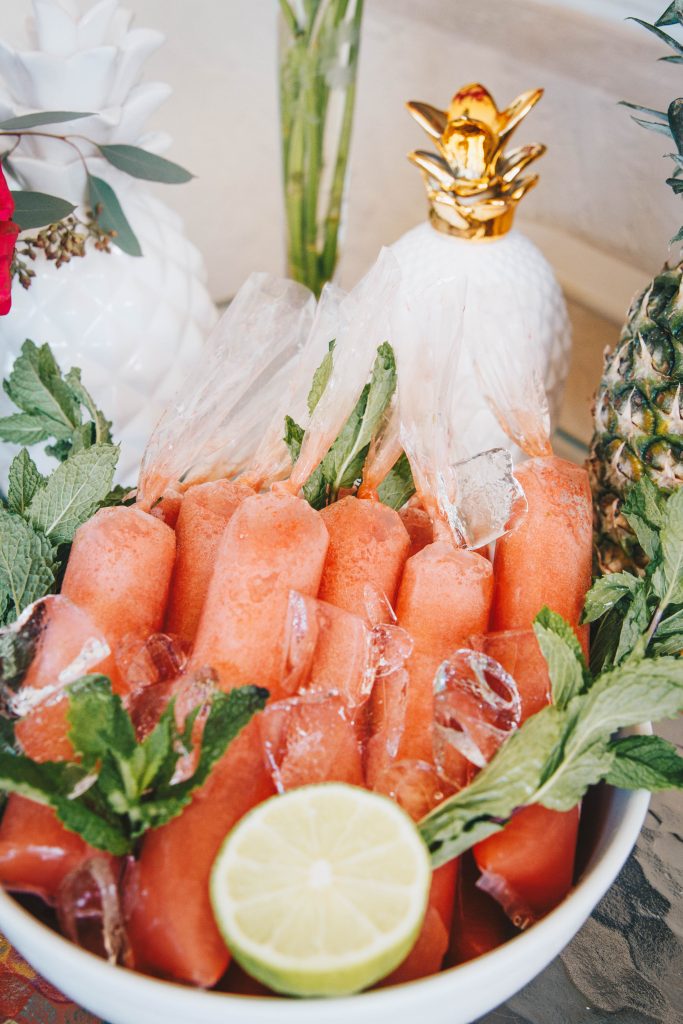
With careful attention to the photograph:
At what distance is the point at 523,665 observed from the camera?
511 mm

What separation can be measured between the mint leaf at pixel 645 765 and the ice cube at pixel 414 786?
0.29 feet

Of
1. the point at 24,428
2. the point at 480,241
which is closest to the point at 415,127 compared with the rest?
the point at 480,241

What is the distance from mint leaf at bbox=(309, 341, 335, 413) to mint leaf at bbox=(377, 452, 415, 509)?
80 mm

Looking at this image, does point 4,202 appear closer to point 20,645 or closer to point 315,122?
point 20,645

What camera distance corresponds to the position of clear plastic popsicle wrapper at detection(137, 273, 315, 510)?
2.03 feet

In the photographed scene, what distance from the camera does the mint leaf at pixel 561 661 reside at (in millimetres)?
463

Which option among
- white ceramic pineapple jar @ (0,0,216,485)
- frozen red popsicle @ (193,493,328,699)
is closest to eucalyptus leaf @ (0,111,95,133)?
white ceramic pineapple jar @ (0,0,216,485)

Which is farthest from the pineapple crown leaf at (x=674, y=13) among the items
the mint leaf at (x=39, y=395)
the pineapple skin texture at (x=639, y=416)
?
the mint leaf at (x=39, y=395)

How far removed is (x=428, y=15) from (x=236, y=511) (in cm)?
92

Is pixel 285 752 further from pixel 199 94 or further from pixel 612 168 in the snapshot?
pixel 199 94

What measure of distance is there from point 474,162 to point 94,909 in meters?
0.66

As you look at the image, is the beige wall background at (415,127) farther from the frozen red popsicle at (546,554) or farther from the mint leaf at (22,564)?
the mint leaf at (22,564)

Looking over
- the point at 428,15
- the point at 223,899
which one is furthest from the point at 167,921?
the point at 428,15

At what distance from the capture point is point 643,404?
68 cm
